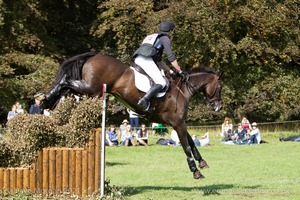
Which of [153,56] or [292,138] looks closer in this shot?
[153,56]

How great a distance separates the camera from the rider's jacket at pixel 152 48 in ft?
41.5

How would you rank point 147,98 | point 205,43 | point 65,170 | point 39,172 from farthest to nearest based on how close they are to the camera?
1. point 205,43
2. point 147,98
3. point 65,170
4. point 39,172

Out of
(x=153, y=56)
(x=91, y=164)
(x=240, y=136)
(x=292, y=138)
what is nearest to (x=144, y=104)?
(x=153, y=56)

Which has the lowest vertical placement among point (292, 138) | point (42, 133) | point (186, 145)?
point (186, 145)

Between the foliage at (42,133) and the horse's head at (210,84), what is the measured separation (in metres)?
3.05

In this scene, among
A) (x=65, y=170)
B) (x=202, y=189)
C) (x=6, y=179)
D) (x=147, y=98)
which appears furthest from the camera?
(x=202, y=189)

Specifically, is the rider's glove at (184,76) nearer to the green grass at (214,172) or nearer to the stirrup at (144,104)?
the stirrup at (144,104)

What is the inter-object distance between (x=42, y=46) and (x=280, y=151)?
1550 centimetres

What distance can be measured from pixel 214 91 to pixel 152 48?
215cm

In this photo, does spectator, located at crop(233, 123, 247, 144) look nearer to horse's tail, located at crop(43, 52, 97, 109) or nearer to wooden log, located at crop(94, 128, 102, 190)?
horse's tail, located at crop(43, 52, 97, 109)

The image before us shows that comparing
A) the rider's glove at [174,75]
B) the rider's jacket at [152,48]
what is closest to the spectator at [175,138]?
the rider's glove at [174,75]

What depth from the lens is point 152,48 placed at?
12680 mm

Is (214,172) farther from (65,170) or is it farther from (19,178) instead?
(19,178)

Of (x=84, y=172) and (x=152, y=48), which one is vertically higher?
(x=152, y=48)
